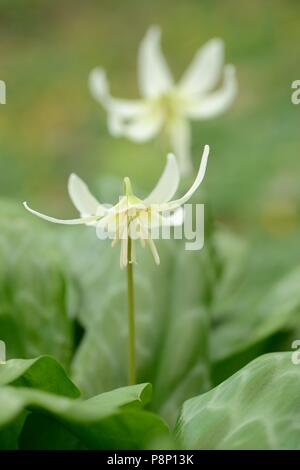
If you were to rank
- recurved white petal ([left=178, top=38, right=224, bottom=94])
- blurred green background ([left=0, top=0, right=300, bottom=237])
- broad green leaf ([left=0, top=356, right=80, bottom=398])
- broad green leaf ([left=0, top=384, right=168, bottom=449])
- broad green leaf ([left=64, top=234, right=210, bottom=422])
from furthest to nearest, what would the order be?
1. blurred green background ([left=0, top=0, right=300, bottom=237])
2. recurved white petal ([left=178, top=38, right=224, bottom=94])
3. broad green leaf ([left=64, top=234, right=210, bottom=422])
4. broad green leaf ([left=0, top=356, right=80, bottom=398])
5. broad green leaf ([left=0, top=384, right=168, bottom=449])

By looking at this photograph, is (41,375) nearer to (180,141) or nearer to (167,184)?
(167,184)

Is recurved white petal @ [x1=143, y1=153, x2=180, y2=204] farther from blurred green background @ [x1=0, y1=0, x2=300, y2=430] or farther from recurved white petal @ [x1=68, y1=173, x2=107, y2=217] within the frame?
blurred green background @ [x1=0, y1=0, x2=300, y2=430]

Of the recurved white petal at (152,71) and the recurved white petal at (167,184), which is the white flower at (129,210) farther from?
the recurved white petal at (152,71)

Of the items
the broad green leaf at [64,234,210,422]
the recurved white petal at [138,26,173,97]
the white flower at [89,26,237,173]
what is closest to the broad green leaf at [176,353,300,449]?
the broad green leaf at [64,234,210,422]

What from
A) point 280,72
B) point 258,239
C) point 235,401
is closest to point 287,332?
point 235,401

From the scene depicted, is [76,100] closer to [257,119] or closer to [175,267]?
[257,119]

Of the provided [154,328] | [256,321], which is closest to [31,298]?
[154,328]

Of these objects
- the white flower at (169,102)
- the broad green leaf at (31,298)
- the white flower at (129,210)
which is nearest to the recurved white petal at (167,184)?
the white flower at (129,210)
